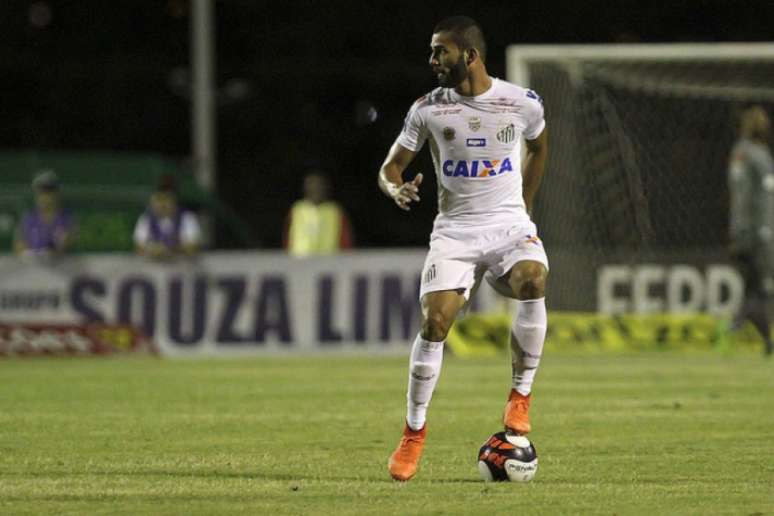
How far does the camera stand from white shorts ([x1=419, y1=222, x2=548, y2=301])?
9.99 m

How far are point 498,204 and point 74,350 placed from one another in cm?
1225

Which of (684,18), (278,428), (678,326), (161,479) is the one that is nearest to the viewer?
(161,479)

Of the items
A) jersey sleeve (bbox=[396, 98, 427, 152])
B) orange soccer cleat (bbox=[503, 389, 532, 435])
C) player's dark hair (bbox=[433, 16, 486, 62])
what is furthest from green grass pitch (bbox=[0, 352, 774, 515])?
player's dark hair (bbox=[433, 16, 486, 62])

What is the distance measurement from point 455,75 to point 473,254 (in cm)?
87

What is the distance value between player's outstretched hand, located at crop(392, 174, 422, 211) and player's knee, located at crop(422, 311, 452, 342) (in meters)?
0.53

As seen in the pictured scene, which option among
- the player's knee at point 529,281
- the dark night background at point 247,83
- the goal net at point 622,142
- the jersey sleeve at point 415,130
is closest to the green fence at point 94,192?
the goal net at point 622,142

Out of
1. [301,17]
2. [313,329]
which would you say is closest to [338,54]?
[301,17]

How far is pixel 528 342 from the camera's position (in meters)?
10.1

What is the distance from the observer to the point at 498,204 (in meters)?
10.1

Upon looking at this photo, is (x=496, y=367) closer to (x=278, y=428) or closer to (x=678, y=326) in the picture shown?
(x=678, y=326)

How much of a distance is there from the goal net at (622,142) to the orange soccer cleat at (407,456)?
1181 centimetres

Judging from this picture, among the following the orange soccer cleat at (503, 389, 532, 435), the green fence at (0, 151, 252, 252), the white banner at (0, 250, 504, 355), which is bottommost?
the white banner at (0, 250, 504, 355)

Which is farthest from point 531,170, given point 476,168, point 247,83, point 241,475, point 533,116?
point 247,83

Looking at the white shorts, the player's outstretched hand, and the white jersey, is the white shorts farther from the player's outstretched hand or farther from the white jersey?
the player's outstretched hand
